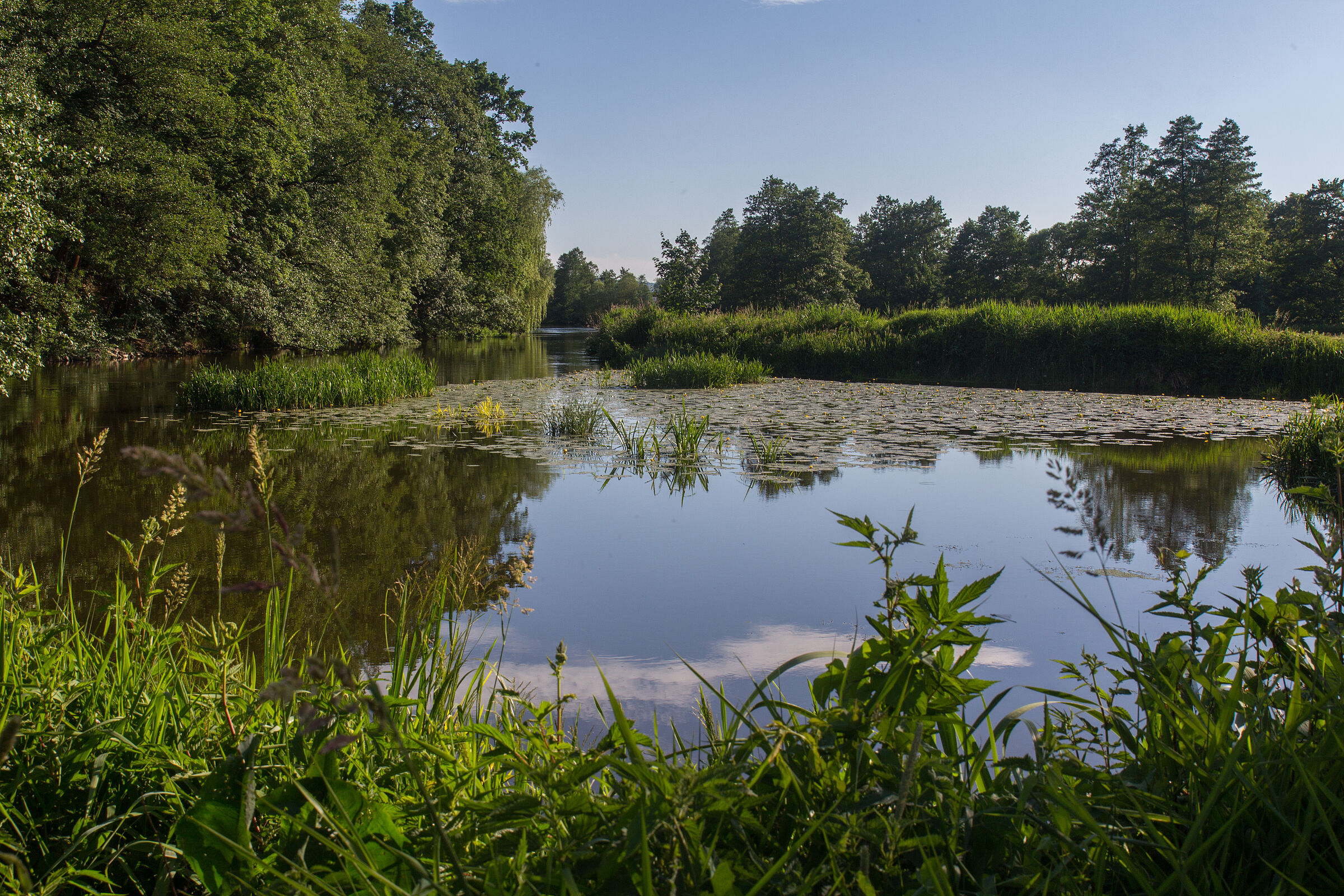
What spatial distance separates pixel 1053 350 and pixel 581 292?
289 ft

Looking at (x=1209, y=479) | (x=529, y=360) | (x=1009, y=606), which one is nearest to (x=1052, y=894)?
(x=1009, y=606)

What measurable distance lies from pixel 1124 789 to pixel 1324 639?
0.61 meters

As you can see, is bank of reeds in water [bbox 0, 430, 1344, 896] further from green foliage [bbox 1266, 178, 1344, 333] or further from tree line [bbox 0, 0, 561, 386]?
green foliage [bbox 1266, 178, 1344, 333]

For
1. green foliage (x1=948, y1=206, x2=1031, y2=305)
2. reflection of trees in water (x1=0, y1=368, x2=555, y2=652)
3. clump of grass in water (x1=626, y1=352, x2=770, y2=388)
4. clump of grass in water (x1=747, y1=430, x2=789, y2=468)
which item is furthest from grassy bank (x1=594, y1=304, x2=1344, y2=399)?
green foliage (x1=948, y1=206, x2=1031, y2=305)

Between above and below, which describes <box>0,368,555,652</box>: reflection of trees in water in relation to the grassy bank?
below

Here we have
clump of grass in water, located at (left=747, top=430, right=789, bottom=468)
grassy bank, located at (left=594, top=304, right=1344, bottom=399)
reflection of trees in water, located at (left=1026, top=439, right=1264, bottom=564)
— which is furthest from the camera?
grassy bank, located at (left=594, top=304, right=1344, bottom=399)

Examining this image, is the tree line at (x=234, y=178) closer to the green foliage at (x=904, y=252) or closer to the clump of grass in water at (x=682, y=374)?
the clump of grass in water at (x=682, y=374)

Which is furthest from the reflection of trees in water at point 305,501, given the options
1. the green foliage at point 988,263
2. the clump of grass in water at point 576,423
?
the green foliage at point 988,263

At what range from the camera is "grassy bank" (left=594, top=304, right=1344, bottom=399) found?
14.6 metres

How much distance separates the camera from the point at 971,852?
1207mm

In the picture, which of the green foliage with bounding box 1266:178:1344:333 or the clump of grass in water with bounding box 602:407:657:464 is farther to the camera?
the green foliage with bounding box 1266:178:1344:333

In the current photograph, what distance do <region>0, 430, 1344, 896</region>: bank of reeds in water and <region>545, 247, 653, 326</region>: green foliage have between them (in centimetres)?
9485

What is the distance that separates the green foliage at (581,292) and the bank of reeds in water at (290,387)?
83716mm

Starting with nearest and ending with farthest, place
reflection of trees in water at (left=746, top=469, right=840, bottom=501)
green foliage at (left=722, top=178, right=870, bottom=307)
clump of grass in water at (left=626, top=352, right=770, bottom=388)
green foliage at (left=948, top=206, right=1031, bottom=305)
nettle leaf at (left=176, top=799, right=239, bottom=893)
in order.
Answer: nettle leaf at (left=176, top=799, right=239, bottom=893), reflection of trees in water at (left=746, top=469, right=840, bottom=501), clump of grass in water at (left=626, top=352, right=770, bottom=388), green foliage at (left=722, top=178, right=870, bottom=307), green foliage at (left=948, top=206, right=1031, bottom=305)
